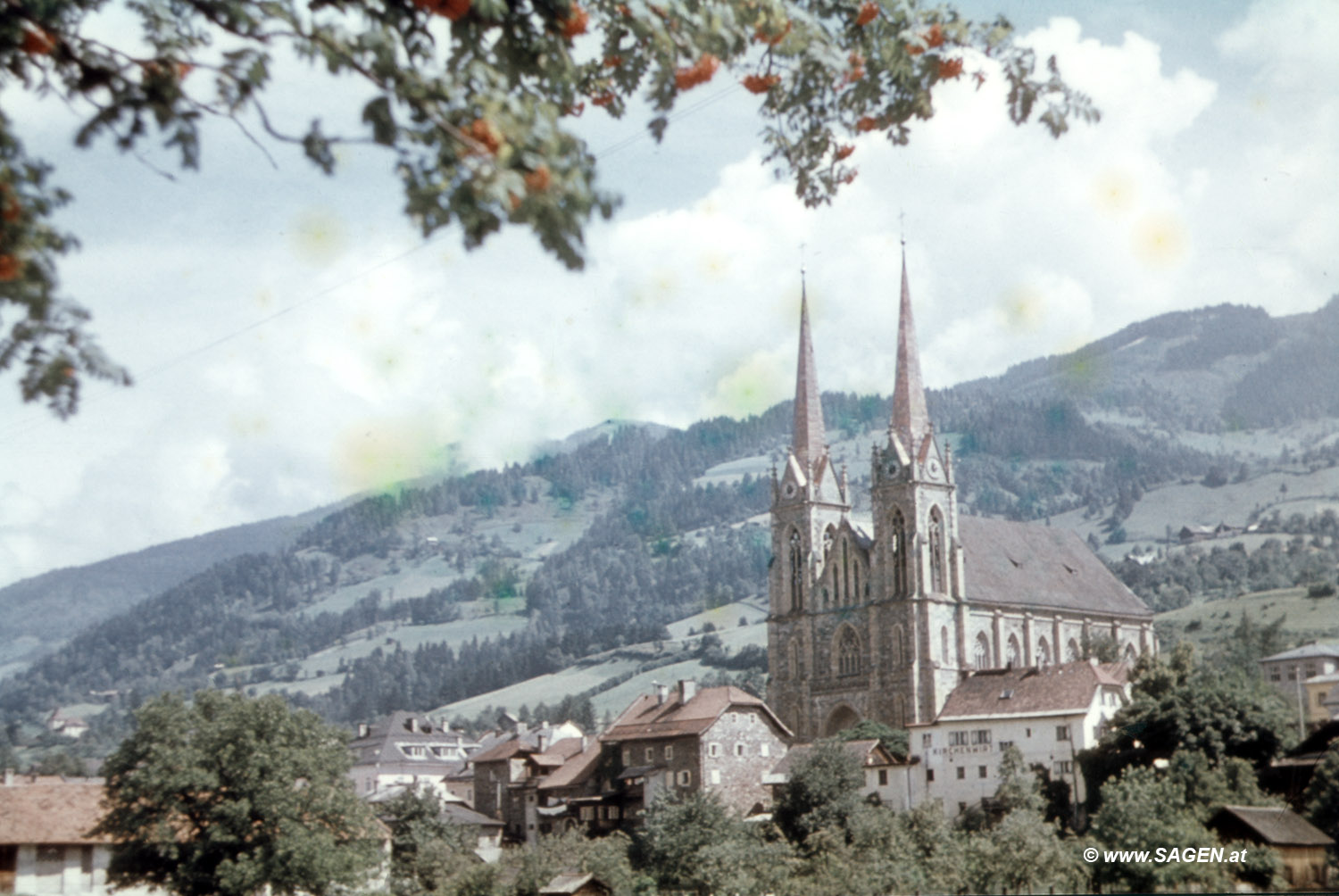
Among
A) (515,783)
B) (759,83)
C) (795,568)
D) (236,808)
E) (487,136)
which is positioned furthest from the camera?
(795,568)

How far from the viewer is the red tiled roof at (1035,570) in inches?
3585

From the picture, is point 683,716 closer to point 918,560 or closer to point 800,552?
point 918,560

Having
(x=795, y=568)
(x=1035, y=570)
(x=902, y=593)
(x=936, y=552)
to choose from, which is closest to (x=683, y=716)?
(x=902, y=593)

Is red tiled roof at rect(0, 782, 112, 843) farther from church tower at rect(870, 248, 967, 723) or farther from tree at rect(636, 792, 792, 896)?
church tower at rect(870, 248, 967, 723)

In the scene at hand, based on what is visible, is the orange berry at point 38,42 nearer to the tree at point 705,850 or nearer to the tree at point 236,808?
the tree at point 236,808

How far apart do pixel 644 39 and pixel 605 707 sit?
6790 inches

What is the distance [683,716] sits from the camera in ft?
237

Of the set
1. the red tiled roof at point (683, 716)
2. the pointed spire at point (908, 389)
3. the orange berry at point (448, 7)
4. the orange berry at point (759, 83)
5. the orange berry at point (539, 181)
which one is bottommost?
the red tiled roof at point (683, 716)

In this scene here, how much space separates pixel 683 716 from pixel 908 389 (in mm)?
29894

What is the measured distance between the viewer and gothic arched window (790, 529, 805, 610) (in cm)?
9244

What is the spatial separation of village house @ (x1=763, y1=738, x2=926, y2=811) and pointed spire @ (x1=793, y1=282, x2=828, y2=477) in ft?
95.7

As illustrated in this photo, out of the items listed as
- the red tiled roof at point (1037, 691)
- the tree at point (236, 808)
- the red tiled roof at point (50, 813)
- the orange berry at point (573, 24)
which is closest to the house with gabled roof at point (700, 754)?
the red tiled roof at point (1037, 691)

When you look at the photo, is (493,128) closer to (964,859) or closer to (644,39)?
(644,39)

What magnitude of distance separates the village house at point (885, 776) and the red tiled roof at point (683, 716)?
4.14 metres
